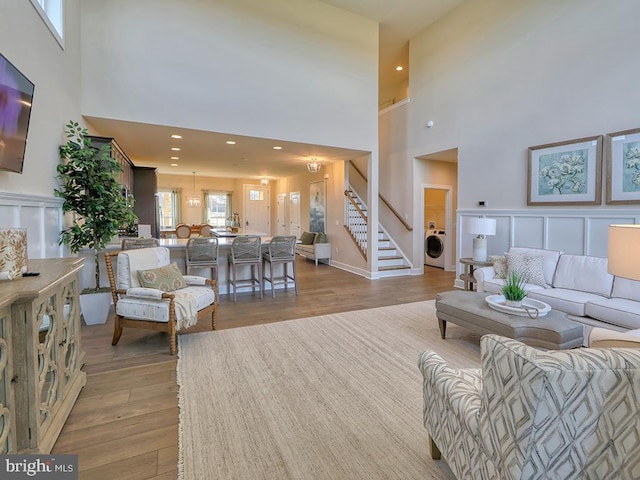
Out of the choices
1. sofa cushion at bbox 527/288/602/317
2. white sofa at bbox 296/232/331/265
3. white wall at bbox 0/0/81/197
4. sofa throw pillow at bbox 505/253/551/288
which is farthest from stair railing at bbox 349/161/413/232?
white wall at bbox 0/0/81/197

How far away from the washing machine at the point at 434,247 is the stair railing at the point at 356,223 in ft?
6.83

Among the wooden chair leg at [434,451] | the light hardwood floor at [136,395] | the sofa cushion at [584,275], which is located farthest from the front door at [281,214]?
the wooden chair leg at [434,451]

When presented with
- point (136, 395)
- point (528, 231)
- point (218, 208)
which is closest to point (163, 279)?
point (136, 395)

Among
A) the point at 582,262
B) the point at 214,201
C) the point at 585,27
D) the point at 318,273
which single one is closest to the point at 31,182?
the point at 318,273

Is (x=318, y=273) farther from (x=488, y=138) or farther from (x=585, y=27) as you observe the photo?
(x=585, y=27)

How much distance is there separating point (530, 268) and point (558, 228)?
38.3 inches

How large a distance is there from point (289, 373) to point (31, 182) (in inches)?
117

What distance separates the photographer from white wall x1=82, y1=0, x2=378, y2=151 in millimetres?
4527

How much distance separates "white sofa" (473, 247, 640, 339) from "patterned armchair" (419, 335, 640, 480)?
111 inches

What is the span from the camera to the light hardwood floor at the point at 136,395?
1771 millimetres

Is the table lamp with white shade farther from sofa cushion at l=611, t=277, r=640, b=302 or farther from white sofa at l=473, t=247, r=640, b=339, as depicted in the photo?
sofa cushion at l=611, t=277, r=640, b=302

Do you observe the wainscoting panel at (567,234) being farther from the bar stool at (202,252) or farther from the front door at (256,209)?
the front door at (256,209)

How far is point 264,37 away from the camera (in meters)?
5.51

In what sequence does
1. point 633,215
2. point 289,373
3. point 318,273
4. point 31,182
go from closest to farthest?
1. point 289,373
2. point 31,182
3. point 633,215
4. point 318,273
